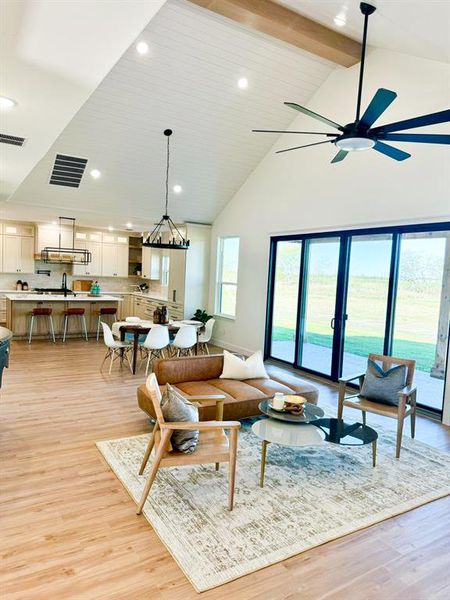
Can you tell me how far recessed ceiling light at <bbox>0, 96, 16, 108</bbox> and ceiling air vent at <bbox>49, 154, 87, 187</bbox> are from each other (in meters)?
3.65

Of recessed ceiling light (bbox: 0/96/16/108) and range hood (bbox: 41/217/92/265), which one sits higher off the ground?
recessed ceiling light (bbox: 0/96/16/108)

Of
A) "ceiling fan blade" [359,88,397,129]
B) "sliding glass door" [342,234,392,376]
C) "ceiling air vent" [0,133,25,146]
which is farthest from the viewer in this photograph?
"sliding glass door" [342,234,392,376]

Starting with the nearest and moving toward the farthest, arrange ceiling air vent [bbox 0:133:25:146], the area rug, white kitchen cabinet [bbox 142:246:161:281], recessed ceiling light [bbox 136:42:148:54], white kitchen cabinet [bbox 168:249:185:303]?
the area rug < ceiling air vent [bbox 0:133:25:146] < recessed ceiling light [bbox 136:42:148:54] < white kitchen cabinet [bbox 168:249:185:303] < white kitchen cabinet [bbox 142:246:161:281]

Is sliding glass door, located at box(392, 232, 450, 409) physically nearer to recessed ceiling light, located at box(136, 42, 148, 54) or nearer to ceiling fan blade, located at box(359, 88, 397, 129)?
ceiling fan blade, located at box(359, 88, 397, 129)

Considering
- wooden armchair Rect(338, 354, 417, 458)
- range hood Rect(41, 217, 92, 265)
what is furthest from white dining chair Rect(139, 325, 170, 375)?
range hood Rect(41, 217, 92, 265)

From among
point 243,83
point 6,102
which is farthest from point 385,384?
point 243,83

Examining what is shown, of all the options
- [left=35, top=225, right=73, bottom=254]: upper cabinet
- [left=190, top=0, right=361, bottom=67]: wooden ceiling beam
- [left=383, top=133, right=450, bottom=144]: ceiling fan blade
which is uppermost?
[left=190, top=0, right=361, bottom=67]: wooden ceiling beam

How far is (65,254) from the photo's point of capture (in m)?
10.5

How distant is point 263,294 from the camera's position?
7.67 meters

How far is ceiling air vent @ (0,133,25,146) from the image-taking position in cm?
369

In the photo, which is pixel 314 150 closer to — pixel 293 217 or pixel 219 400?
pixel 293 217

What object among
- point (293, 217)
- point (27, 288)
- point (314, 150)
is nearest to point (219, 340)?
point (293, 217)

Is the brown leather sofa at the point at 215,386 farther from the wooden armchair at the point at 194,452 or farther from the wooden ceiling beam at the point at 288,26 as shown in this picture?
the wooden ceiling beam at the point at 288,26

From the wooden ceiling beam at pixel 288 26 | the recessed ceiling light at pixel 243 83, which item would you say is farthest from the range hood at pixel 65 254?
the wooden ceiling beam at pixel 288 26
